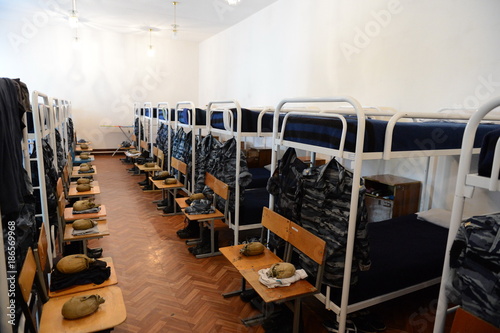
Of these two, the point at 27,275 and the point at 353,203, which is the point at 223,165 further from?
the point at 27,275

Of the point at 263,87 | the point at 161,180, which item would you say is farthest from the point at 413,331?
the point at 263,87

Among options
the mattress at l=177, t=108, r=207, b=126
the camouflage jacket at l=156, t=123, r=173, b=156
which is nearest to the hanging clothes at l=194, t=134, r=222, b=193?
the mattress at l=177, t=108, r=207, b=126

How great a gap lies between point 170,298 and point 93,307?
109cm

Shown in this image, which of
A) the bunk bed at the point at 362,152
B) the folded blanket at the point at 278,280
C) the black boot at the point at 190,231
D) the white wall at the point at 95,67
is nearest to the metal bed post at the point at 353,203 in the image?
the bunk bed at the point at 362,152

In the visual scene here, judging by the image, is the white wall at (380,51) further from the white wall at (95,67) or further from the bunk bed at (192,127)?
the white wall at (95,67)

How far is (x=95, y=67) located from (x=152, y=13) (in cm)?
307

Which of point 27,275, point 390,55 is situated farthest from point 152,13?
point 27,275

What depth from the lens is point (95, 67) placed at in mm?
9359

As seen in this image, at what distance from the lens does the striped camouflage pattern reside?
1.31 metres

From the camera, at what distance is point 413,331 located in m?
Result: 2.40

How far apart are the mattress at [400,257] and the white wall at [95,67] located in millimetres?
8659

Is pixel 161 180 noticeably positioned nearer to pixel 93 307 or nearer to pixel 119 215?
pixel 119 215

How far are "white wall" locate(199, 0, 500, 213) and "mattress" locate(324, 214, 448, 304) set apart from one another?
701mm

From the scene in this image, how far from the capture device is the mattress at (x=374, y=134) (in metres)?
1.92
